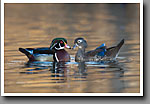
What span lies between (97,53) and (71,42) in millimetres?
338

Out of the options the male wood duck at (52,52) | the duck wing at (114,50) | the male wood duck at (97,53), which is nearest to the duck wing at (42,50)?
the male wood duck at (52,52)

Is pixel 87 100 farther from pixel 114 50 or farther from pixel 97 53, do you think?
pixel 114 50

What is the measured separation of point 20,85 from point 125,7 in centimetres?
156

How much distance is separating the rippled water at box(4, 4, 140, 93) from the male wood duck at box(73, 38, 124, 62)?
0.17 ft

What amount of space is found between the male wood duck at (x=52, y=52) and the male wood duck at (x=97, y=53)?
0.14 metres

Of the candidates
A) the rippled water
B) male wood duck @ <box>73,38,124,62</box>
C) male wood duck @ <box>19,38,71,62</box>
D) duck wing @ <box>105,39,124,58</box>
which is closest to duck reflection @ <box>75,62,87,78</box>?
the rippled water

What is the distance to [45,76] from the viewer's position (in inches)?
201

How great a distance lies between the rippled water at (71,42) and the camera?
5090mm

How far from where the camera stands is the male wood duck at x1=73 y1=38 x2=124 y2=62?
5.14 m

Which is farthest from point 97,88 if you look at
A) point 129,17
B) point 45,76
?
point 129,17

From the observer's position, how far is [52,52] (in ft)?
17.4

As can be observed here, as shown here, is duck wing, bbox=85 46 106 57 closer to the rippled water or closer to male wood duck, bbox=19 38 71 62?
the rippled water

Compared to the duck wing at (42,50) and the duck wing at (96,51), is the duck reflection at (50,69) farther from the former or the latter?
the duck wing at (96,51)

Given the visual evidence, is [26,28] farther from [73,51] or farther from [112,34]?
[112,34]
